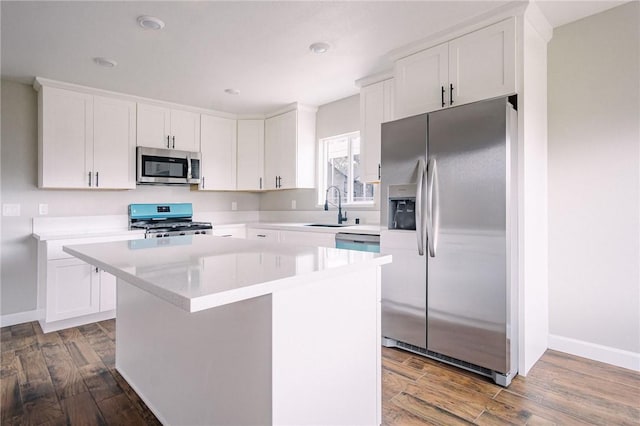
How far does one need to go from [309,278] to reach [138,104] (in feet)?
12.0

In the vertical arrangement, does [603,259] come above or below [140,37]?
below

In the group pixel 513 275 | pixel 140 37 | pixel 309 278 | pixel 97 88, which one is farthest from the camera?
pixel 97 88

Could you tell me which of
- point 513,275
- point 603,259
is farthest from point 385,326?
point 603,259

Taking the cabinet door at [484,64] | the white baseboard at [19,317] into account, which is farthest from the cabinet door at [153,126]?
the cabinet door at [484,64]

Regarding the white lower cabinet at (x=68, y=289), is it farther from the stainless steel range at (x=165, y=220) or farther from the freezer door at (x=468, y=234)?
the freezer door at (x=468, y=234)

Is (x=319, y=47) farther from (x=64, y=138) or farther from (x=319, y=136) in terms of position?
(x=64, y=138)

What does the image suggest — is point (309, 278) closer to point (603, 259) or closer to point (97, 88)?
point (603, 259)

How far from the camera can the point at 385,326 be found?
273cm

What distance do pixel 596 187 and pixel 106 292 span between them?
4.20 m

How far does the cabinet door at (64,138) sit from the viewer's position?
3.32 meters

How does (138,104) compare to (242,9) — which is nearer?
(242,9)

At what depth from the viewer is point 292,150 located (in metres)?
4.33

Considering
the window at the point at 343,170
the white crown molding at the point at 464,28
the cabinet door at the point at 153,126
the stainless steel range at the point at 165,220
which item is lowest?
the stainless steel range at the point at 165,220

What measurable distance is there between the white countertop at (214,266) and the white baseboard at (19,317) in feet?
7.84
